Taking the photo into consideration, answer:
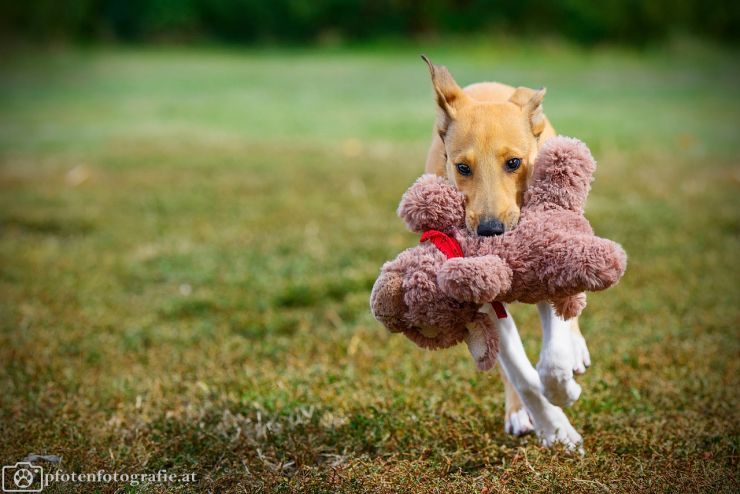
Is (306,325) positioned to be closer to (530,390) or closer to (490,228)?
(530,390)

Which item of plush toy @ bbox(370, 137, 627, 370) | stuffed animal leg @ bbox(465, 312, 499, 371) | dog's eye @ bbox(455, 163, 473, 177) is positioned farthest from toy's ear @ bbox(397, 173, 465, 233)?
stuffed animal leg @ bbox(465, 312, 499, 371)

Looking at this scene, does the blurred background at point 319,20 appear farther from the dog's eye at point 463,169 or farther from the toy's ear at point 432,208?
the toy's ear at point 432,208

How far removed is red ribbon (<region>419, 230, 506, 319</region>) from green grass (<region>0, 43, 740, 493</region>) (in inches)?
20.5

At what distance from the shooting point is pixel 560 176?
10.1 feet

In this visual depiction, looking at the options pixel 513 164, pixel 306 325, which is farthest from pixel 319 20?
pixel 513 164

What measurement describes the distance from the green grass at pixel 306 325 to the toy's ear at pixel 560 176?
0.88 m

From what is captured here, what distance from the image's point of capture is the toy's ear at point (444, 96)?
3332 mm

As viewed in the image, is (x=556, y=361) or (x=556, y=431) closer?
(x=556, y=361)

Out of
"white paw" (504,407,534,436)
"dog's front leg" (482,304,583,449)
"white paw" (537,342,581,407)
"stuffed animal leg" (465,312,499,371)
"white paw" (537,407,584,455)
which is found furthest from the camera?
"white paw" (504,407,534,436)

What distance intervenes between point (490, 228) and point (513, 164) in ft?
1.01

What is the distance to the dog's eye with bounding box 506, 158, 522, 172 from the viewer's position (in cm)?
320

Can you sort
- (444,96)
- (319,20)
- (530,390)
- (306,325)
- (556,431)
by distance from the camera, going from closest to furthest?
(530,390) → (556,431) → (444,96) → (306,325) → (319,20)

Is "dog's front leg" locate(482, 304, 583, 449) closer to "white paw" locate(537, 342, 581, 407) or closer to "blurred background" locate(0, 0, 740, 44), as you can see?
"white paw" locate(537, 342, 581, 407)

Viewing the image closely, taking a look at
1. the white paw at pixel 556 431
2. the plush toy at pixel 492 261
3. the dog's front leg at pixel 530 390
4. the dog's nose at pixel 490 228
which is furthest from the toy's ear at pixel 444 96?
the white paw at pixel 556 431
